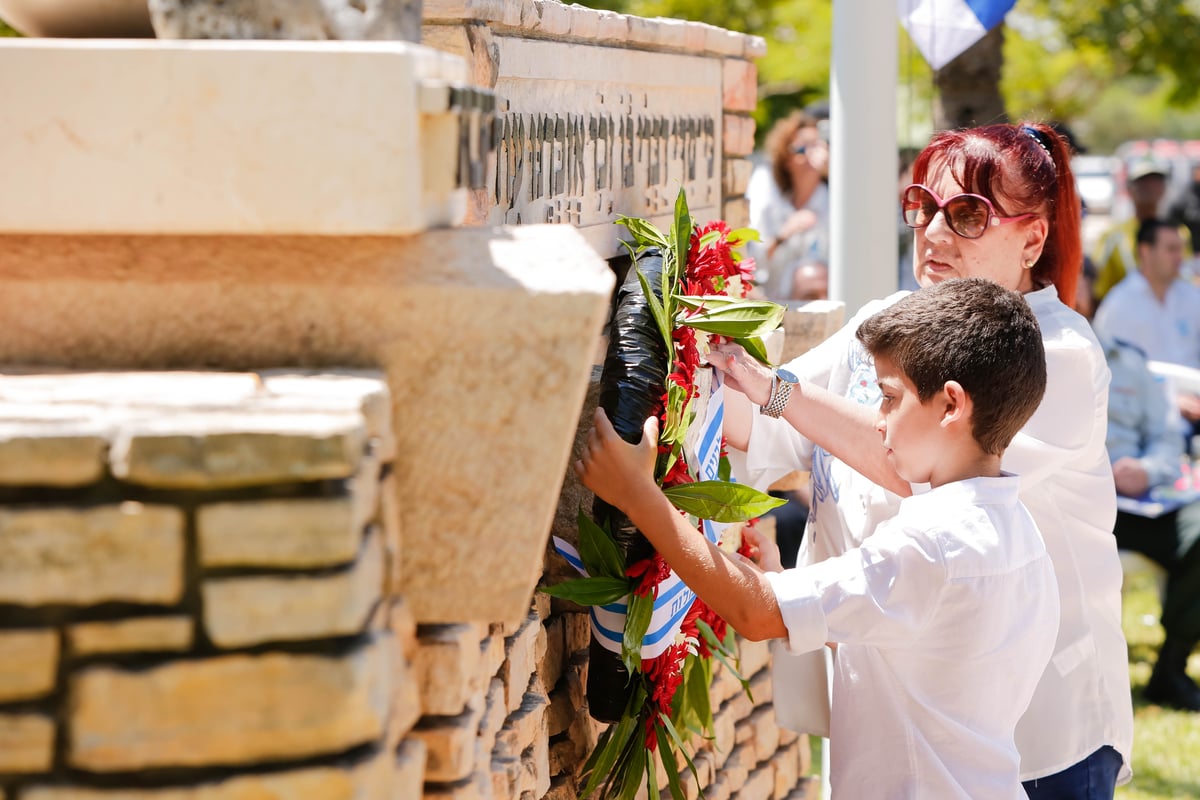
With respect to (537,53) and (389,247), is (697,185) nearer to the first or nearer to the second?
(537,53)

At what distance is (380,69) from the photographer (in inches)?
66.9

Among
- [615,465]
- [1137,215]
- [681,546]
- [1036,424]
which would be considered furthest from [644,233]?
[1137,215]

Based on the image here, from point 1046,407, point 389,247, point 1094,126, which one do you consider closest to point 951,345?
point 1046,407

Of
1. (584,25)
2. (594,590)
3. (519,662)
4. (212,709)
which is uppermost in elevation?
(584,25)

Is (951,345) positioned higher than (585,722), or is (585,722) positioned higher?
(951,345)

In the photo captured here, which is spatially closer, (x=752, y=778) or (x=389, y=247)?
(x=389, y=247)

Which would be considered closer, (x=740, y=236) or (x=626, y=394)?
(x=626, y=394)


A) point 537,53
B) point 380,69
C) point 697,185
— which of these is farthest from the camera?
point 697,185

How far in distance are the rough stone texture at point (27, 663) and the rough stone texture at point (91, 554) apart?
40 mm

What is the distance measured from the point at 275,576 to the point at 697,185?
2.58 metres

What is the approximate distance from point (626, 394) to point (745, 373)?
418 mm

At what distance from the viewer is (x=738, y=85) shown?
4.30m

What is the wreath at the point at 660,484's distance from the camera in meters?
2.54

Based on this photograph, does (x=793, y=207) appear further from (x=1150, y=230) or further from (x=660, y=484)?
(x=660, y=484)
